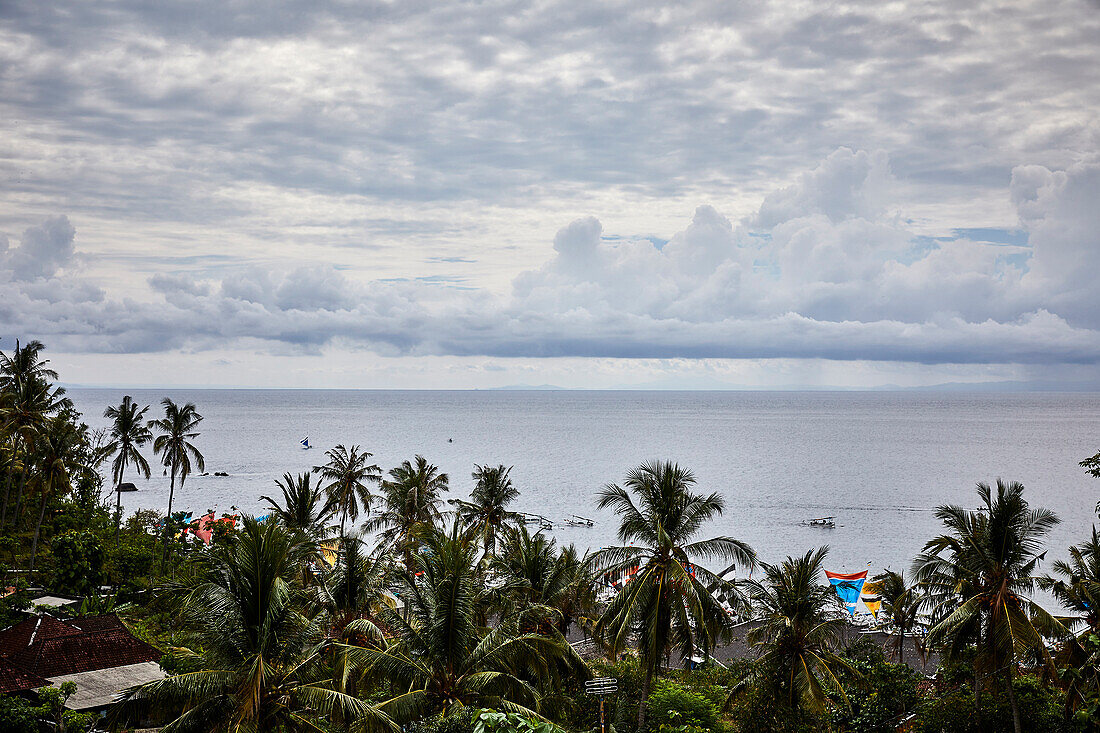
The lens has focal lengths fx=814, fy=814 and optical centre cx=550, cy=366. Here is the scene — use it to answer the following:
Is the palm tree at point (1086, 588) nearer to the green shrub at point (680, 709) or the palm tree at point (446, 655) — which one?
the green shrub at point (680, 709)

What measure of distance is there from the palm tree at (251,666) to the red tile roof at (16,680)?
13218 millimetres

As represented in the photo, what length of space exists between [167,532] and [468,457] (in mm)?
114917

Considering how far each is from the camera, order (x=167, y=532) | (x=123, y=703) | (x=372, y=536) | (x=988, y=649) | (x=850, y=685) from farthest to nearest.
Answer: (x=372, y=536) → (x=167, y=532) → (x=850, y=685) → (x=988, y=649) → (x=123, y=703)

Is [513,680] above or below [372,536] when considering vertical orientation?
above

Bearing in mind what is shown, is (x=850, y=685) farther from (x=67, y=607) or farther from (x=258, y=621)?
(x=67, y=607)

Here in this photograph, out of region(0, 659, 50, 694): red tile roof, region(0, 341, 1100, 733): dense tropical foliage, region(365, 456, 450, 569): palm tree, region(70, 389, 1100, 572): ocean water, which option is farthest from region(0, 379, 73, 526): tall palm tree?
region(70, 389, 1100, 572): ocean water

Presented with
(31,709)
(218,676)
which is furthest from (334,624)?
(218,676)

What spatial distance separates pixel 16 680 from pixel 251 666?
1628 cm

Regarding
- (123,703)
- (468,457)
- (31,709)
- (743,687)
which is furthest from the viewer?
(468,457)

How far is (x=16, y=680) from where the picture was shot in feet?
90.6

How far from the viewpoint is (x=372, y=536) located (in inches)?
3723

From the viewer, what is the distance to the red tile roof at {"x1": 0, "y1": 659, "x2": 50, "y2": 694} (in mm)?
27203

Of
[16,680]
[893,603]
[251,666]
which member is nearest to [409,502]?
[16,680]

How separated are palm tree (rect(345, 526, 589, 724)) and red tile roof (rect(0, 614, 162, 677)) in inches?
572
